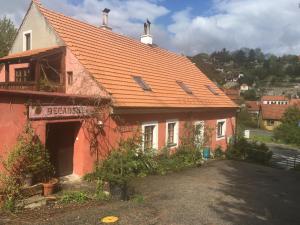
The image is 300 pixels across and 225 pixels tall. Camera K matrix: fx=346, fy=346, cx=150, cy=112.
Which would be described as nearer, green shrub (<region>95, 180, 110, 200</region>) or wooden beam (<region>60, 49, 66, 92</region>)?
green shrub (<region>95, 180, 110, 200</region>)

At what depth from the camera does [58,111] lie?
1123 cm

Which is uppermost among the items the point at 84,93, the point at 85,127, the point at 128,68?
the point at 128,68

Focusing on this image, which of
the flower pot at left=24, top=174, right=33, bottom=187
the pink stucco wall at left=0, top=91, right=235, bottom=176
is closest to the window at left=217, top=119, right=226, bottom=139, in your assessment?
the pink stucco wall at left=0, top=91, right=235, bottom=176

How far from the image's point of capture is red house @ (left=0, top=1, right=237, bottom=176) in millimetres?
10836

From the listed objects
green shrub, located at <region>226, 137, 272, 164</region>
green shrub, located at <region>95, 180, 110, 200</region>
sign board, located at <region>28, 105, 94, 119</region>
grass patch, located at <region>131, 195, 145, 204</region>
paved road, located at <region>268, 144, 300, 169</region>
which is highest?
sign board, located at <region>28, 105, 94, 119</region>

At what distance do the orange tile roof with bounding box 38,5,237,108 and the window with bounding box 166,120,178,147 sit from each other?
98cm

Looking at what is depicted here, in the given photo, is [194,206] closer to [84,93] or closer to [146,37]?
[84,93]

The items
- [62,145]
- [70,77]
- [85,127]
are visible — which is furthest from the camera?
[70,77]

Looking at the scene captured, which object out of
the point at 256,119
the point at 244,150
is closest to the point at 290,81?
the point at 256,119

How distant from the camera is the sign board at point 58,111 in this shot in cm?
1042

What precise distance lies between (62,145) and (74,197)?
11.1 feet

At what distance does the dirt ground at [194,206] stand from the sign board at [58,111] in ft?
9.57

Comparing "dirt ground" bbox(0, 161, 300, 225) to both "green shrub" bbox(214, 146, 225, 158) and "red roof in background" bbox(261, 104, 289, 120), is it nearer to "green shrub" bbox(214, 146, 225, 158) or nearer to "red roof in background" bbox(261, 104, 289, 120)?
"green shrub" bbox(214, 146, 225, 158)

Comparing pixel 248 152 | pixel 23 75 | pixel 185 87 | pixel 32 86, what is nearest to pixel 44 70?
pixel 32 86
